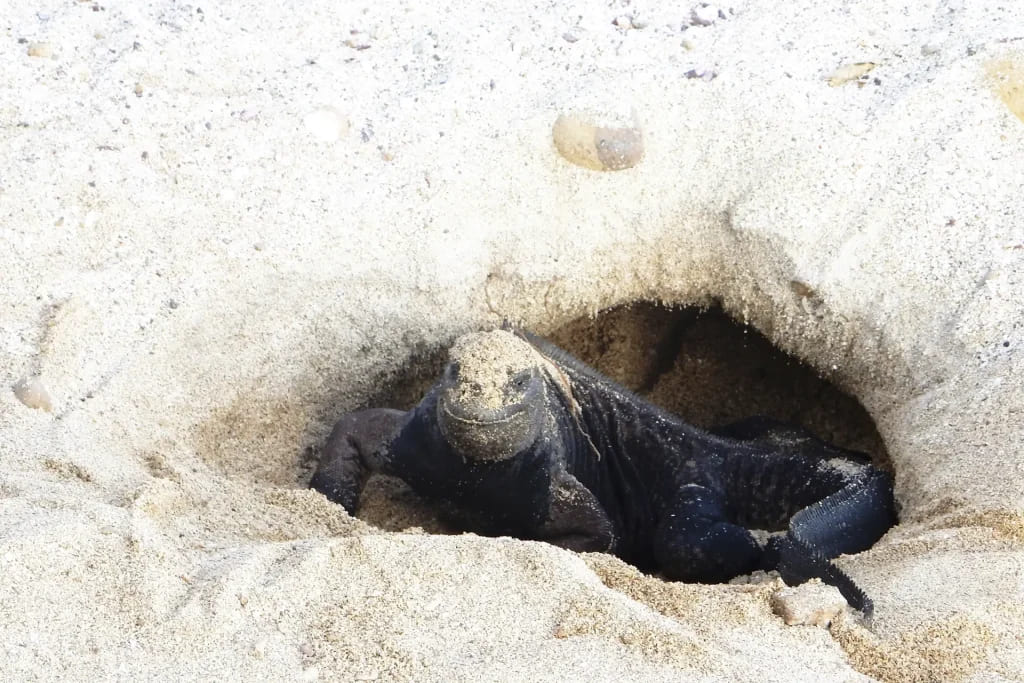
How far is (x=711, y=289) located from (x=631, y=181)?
50cm

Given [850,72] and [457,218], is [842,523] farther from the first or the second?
[850,72]

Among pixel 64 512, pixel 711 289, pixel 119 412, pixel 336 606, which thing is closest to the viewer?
pixel 336 606

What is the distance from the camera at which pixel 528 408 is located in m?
3.70

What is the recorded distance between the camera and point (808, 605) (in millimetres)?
2723

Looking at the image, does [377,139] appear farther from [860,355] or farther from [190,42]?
[860,355]

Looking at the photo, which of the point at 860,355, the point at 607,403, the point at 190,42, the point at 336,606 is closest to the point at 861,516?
the point at 860,355

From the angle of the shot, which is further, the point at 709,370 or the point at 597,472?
the point at 709,370

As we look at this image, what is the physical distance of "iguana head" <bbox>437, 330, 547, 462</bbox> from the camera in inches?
140

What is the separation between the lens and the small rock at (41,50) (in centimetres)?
450

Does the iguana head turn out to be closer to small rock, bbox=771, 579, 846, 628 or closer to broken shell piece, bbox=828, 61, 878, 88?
small rock, bbox=771, 579, 846, 628

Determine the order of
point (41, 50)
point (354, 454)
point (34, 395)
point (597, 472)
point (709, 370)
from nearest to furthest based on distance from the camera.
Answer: point (34, 395), point (354, 454), point (597, 472), point (41, 50), point (709, 370)

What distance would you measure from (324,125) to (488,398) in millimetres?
1394

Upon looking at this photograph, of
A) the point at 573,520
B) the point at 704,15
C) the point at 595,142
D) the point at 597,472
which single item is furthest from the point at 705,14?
the point at 573,520

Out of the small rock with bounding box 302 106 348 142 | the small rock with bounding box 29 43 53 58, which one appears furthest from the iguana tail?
the small rock with bounding box 29 43 53 58
